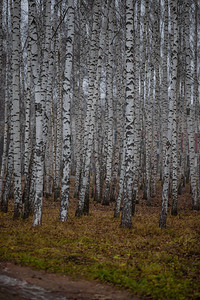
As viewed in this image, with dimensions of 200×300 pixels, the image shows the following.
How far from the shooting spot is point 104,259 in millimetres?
5488

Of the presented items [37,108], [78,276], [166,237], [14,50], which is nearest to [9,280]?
[78,276]

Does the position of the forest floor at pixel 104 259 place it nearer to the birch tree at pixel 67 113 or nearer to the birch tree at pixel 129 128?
the birch tree at pixel 129 128

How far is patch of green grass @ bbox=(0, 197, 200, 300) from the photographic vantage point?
447 cm

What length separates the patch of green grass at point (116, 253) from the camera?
4.47 m

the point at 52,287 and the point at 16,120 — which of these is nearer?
the point at 52,287

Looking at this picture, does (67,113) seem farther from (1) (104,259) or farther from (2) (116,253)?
(1) (104,259)

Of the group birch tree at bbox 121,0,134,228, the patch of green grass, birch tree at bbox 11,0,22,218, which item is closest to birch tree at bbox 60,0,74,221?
the patch of green grass

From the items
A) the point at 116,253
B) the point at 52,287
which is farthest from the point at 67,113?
the point at 52,287

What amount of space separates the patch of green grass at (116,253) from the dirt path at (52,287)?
0.75ft

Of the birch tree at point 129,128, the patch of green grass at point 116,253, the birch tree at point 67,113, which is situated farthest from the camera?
the birch tree at point 67,113

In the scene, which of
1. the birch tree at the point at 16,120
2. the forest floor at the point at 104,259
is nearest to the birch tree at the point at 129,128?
the forest floor at the point at 104,259

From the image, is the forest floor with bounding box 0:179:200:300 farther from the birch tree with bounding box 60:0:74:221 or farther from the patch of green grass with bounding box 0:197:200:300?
the birch tree with bounding box 60:0:74:221

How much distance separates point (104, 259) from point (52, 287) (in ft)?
5.16

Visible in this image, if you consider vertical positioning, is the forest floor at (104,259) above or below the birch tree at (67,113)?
below
